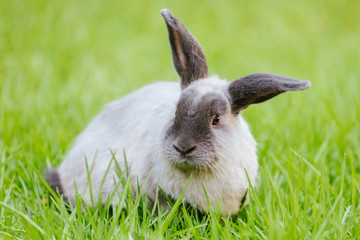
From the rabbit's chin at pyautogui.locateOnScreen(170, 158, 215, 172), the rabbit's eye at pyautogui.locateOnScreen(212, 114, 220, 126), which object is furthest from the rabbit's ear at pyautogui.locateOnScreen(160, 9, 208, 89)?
the rabbit's chin at pyautogui.locateOnScreen(170, 158, 215, 172)

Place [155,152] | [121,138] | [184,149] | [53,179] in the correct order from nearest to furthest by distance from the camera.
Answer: [184,149] → [155,152] → [121,138] → [53,179]

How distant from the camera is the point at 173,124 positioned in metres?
3.22

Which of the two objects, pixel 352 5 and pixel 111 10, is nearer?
pixel 111 10

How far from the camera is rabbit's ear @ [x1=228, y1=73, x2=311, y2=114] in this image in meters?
3.09

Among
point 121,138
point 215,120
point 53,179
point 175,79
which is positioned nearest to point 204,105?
point 215,120

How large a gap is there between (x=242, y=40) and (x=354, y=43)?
84.3 inches

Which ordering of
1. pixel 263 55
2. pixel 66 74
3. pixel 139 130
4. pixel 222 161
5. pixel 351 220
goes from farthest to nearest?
pixel 263 55, pixel 66 74, pixel 139 130, pixel 222 161, pixel 351 220

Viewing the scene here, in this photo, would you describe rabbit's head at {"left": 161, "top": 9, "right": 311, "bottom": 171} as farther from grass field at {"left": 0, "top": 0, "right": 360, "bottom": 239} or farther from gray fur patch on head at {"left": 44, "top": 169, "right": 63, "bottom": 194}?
gray fur patch on head at {"left": 44, "top": 169, "right": 63, "bottom": 194}

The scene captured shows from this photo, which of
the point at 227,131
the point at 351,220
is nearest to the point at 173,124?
the point at 227,131

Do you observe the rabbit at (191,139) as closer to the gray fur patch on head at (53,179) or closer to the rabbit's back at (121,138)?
the rabbit's back at (121,138)

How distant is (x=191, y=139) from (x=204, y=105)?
0.89ft

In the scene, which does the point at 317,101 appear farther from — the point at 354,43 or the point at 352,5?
the point at 352,5

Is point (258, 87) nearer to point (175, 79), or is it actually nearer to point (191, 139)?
point (191, 139)

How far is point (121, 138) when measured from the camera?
380 cm
